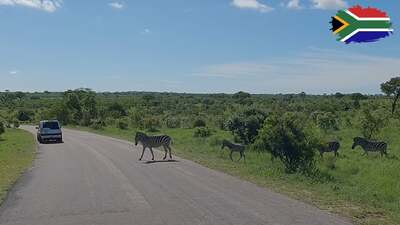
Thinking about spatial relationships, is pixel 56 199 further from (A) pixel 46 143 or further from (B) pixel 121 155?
(A) pixel 46 143

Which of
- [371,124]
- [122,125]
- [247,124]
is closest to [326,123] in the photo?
[371,124]

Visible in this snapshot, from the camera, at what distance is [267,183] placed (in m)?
16.4

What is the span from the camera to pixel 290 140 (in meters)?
21.9

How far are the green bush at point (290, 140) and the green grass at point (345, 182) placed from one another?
610 millimetres

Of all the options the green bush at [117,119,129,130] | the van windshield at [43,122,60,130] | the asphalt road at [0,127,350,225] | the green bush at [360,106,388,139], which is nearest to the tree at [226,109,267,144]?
the green bush at [360,106,388,139]

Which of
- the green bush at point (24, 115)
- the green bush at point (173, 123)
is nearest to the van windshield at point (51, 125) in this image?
the green bush at point (173, 123)

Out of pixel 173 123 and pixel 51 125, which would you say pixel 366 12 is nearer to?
pixel 51 125

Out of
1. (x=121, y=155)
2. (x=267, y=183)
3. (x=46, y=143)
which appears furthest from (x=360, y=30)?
(x=46, y=143)

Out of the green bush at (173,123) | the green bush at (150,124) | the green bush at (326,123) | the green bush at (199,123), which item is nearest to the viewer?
the green bush at (326,123)

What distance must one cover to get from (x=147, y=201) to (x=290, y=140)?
10190mm

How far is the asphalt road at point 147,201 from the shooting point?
35.6ft

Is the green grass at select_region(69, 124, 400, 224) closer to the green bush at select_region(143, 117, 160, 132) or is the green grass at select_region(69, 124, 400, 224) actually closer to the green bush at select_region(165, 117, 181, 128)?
the green bush at select_region(143, 117, 160, 132)

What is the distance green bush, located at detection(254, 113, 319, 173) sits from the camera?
21.9m

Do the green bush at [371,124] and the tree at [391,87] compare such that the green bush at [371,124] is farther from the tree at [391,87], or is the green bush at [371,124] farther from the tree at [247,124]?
the tree at [391,87]
